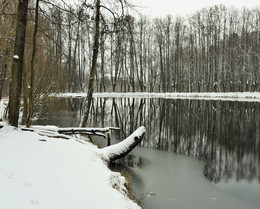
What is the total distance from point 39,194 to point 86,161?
9.29 feet

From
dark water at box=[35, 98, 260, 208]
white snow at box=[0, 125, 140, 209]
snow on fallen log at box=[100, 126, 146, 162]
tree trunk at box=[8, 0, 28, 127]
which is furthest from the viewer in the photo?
snow on fallen log at box=[100, 126, 146, 162]

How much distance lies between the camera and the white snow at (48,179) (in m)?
3.21

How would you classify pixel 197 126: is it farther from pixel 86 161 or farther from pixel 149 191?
pixel 86 161

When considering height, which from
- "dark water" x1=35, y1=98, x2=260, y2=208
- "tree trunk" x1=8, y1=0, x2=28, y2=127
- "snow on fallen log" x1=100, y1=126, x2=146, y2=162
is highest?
"tree trunk" x1=8, y1=0, x2=28, y2=127

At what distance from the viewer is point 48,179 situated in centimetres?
402

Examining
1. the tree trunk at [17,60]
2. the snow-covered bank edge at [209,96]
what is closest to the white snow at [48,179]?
the tree trunk at [17,60]

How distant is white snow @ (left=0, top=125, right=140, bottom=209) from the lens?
321 cm

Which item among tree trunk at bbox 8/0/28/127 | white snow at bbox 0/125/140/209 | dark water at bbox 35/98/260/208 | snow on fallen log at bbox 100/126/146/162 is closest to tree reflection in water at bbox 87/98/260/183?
dark water at bbox 35/98/260/208

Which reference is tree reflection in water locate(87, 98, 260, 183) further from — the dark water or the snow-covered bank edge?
the snow-covered bank edge

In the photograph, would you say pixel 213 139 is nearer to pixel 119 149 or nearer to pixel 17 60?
pixel 119 149

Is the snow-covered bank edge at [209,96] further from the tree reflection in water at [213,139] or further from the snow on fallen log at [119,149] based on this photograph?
the snow on fallen log at [119,149]

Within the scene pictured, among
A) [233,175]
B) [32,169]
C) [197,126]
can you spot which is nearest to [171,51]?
[197,126]

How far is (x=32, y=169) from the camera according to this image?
13.7 feet

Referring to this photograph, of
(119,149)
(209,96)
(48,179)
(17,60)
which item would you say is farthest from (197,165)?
(209,96)
